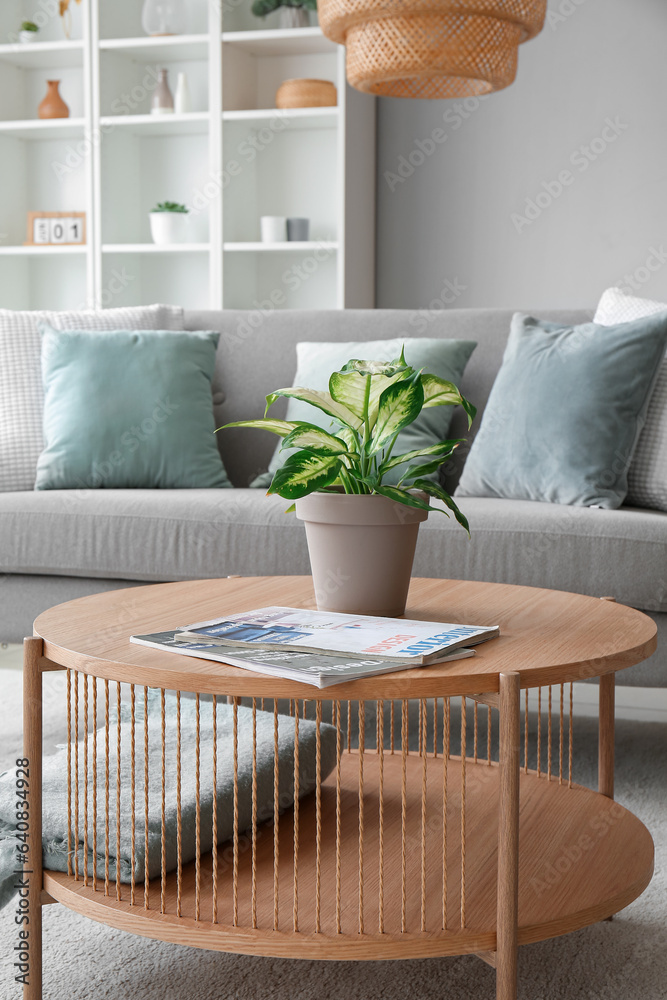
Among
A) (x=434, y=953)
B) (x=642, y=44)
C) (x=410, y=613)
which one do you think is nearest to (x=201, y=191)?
(x=642, y=44)

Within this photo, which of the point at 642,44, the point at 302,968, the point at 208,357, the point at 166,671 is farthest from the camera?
the point at 642,44

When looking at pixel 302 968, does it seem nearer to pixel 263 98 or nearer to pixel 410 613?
pixel 410 613

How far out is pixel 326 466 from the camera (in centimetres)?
115

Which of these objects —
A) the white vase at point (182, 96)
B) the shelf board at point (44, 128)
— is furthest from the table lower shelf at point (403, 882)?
the shelf board at point (44, 128)

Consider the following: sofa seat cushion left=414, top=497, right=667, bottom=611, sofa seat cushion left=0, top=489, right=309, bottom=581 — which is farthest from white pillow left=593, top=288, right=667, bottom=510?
sofa seat cushion left=0, top=489, right=309, bottom=581

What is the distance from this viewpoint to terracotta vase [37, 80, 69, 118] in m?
4.53

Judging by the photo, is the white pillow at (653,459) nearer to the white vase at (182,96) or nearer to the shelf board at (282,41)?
the shelf board at (282,41)

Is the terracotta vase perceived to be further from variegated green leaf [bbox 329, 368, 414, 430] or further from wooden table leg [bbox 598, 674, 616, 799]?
wooden table leg [bbox 598, 674, 616, 799]

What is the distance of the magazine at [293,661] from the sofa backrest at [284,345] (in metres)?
1.59

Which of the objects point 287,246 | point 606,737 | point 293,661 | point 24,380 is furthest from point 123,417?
point 287,246

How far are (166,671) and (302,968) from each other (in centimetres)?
52

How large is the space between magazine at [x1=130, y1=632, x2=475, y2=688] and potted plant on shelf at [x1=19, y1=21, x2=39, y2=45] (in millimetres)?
4218

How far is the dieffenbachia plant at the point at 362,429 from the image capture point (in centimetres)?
114

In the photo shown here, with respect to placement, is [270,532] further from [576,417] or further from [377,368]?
[377,368]
